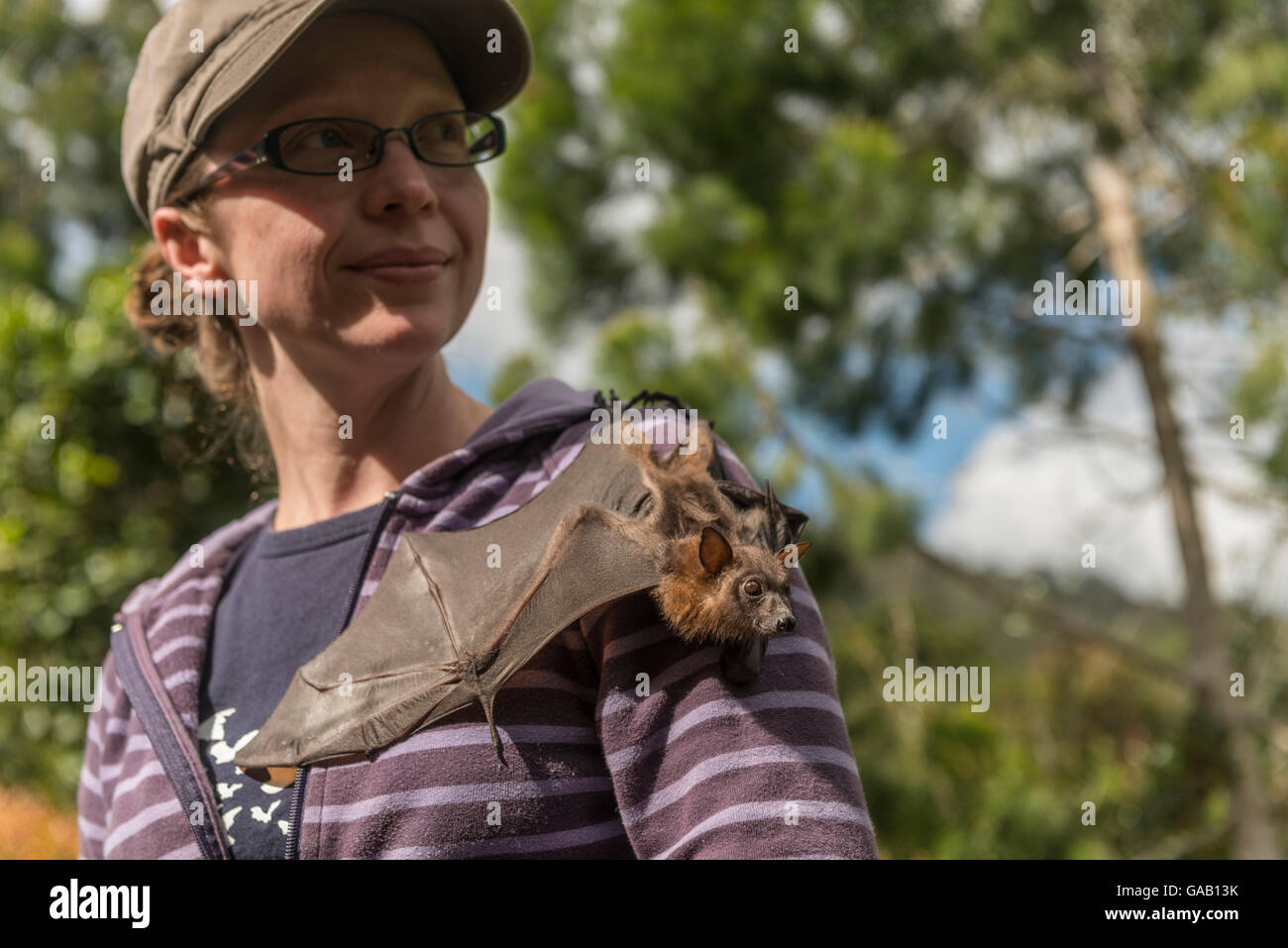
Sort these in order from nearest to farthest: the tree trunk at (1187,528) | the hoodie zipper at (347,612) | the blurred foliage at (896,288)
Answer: the hoodie zipper at (347,612), the blurred foliage at (896,288), the tree trunk at (1187,528)

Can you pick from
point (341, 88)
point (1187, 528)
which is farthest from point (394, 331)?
point (1187, 528)

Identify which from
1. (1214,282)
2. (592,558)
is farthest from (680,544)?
(1214,282)

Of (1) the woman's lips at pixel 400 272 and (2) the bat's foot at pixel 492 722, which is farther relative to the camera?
(1) the woman's lips at pixel 400 272

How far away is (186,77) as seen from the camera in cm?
126

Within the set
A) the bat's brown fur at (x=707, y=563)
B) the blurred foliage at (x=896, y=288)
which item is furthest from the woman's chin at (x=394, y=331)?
the blurred foliage at (x=896, y=288)

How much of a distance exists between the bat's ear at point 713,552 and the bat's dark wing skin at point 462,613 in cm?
5

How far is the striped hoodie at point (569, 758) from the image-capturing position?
0.91 m

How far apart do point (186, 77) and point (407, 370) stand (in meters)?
0.44

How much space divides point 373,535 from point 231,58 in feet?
1.85

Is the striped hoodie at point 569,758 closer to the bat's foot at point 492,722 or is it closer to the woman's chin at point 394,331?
the bat's foot at point 492,722

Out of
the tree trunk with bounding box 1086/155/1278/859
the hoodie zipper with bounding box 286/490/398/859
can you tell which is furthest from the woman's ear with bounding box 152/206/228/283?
the tree trunk with bounding box 1086/155/1278/859

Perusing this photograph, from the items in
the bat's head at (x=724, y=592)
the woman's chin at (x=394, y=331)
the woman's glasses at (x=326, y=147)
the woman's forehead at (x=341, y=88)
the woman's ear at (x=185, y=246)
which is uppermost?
the woman's forehead at (x=341, y=88)

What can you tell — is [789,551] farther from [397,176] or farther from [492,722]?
[397,176]

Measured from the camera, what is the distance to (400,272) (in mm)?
1207
